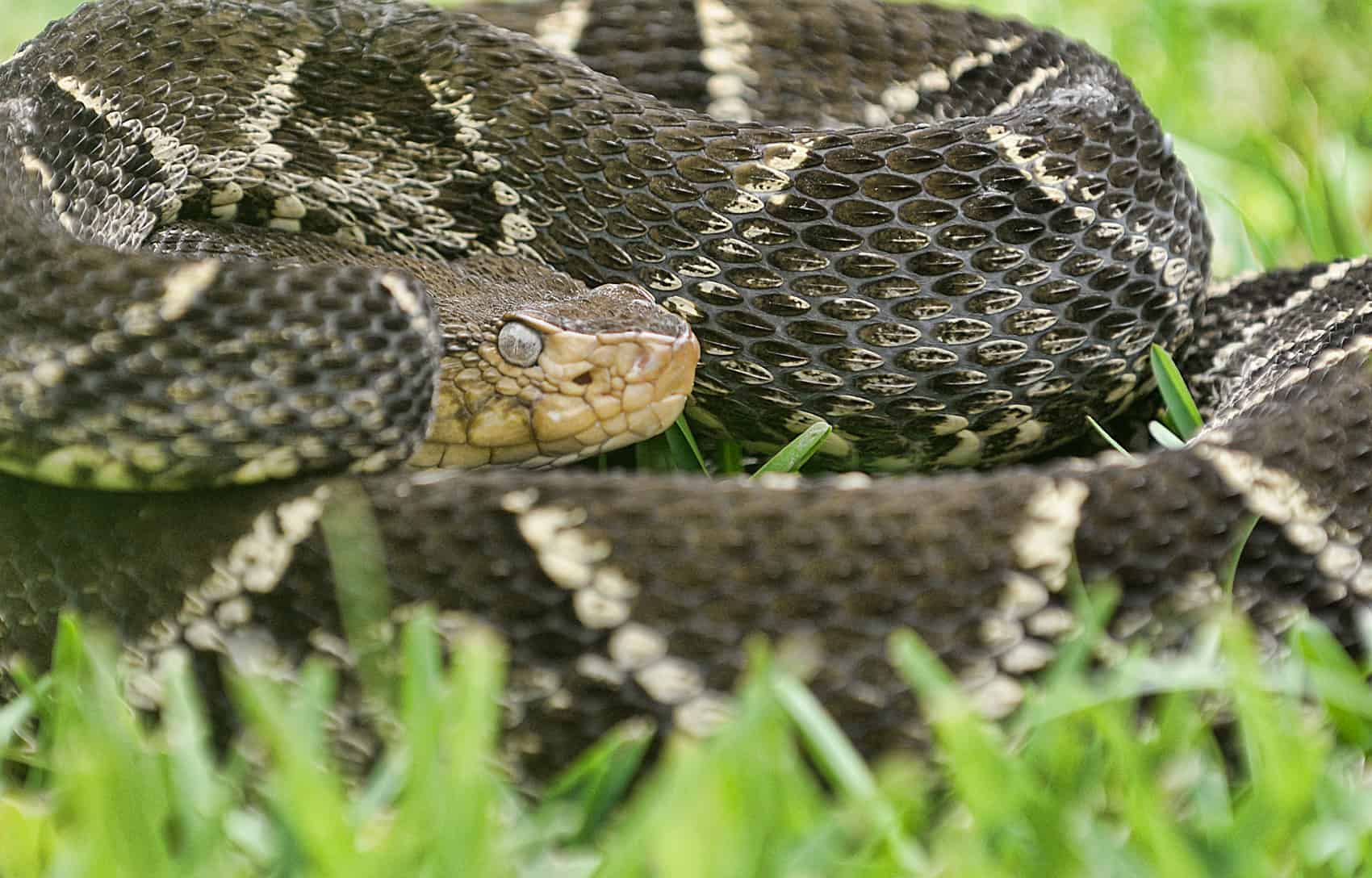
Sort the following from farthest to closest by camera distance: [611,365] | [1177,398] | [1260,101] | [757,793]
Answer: [1260,101] < [1177,398] < [611,365] < [757,793]

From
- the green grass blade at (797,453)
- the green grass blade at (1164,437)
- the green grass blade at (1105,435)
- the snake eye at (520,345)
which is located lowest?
the green grass blade at (797,453)

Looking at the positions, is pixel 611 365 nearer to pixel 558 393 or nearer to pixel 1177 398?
pixel 558 393

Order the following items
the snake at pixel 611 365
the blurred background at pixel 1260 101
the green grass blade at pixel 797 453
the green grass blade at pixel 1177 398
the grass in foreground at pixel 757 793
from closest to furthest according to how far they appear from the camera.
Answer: the grass in foreground at pixel 757 793 < the snake at pixel 611 365 < the green grass blade at pixel 797 453 < the green grass blade at pixel 1177 398 < the blurred background at pixel 1260 101

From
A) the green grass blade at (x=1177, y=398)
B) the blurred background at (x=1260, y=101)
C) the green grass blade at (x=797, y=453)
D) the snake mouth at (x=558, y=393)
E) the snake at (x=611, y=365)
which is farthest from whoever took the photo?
the blurred background at (x=1260, y=101)

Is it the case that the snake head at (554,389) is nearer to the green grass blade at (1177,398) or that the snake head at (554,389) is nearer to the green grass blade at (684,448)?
the green grass blade at (684,448)

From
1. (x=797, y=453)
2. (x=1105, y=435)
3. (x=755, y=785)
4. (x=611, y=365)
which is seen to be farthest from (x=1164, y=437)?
(x=755, y=785)

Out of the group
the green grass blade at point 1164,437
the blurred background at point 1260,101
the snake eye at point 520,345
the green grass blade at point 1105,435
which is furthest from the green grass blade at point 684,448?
the blurred background at point 1260,101

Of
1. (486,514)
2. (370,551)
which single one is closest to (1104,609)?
(486,514)
